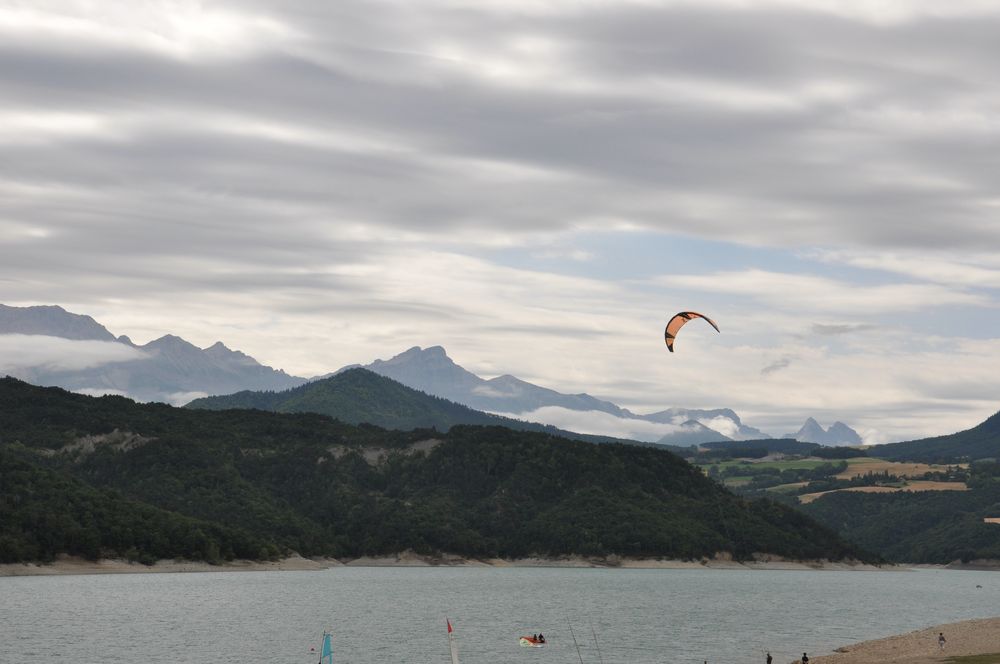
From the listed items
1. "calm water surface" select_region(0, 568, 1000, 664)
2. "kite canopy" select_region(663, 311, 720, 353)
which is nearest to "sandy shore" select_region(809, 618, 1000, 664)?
"calm water surface" select_region(0, 568, 1000, 664)

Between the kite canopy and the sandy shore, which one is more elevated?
the kite canopy

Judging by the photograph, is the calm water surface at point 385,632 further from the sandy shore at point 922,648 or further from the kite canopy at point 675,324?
the kite canopy at point 675,324

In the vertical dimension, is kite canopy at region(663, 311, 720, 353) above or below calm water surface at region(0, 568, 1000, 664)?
above

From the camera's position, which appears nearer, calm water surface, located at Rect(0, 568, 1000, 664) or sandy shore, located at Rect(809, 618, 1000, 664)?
sandy shore, located at Rect(809, 618, 1000, 664)

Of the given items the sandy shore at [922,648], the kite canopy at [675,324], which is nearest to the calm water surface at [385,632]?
the sandy shore at [922,648]

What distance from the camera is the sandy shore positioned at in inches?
4638

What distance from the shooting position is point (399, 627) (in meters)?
162

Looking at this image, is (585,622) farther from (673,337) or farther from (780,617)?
(673,337)

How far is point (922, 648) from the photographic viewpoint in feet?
432

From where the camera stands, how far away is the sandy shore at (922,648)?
118 meters

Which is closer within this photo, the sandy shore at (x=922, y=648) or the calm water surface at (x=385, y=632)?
the sandy shore at (x=922, y=648)

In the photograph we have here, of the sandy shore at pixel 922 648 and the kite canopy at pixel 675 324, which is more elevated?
the kite canopy at pixel 675 324

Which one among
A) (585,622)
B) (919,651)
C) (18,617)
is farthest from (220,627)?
(919,651)

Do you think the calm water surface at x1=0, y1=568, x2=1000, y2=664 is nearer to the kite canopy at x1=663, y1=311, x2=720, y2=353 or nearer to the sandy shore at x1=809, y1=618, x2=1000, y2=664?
the sandy shore at x1=809, y1=618, x2=1000, y2=664
